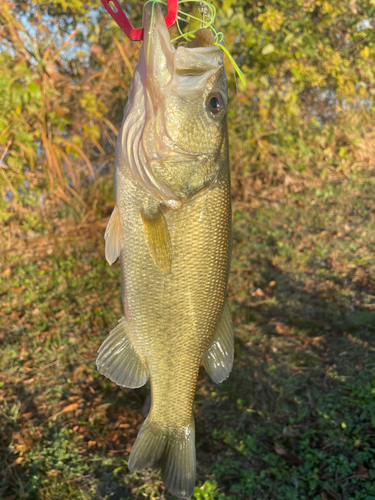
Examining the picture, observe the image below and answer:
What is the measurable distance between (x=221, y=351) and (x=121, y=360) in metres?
0.44

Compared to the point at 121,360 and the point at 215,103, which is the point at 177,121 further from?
the point at 121,360

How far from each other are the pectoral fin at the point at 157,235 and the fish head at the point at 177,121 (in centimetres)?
8

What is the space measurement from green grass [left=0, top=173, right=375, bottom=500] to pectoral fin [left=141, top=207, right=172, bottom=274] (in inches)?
71.1

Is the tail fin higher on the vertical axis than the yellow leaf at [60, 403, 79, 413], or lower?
higher

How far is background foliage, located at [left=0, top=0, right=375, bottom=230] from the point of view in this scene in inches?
179

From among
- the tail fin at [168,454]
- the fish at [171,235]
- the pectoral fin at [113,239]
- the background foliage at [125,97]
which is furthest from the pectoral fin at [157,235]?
the background foliage at [125,97]

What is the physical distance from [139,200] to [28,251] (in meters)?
4.43

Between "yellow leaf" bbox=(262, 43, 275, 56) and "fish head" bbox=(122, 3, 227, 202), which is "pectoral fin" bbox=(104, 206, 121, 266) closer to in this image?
"fish head" bbox=(122, 3, 227, 202)

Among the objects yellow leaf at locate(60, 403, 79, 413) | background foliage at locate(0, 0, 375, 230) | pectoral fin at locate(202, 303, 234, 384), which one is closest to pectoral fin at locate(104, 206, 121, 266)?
pectoral fin at locate(202, 303, 234, 384)

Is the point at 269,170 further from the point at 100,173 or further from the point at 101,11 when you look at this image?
the point at 101,11

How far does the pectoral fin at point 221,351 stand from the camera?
5.40 ft

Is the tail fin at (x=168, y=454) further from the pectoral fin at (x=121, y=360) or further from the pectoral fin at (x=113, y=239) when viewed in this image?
the pectoral fin at (x=113, y=239)

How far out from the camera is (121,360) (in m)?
1.62

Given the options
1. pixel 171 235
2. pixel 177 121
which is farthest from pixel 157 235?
pixel 177 121
